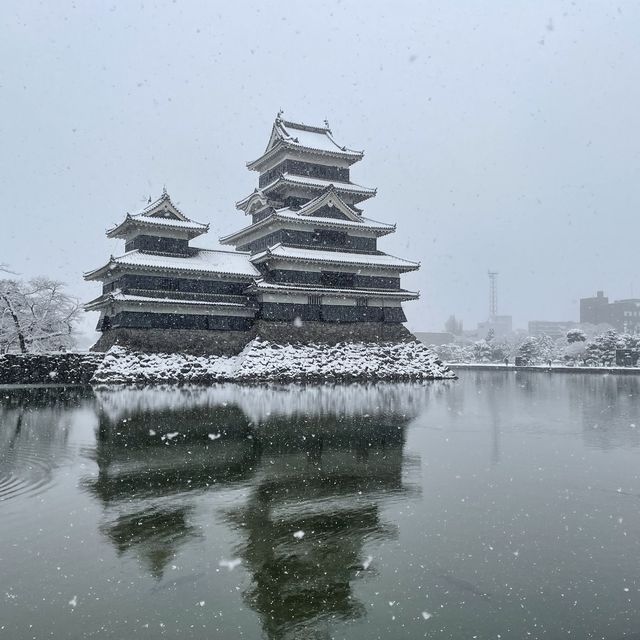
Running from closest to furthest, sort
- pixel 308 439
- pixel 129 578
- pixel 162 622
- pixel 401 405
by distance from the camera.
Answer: pixel 162 622 → pixel 129 578 → pixel 308 439 → pixel 401 405

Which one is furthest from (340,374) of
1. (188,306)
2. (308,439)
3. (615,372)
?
(615,372)

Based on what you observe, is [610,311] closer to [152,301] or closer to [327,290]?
[327,290]

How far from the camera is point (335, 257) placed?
3681cm

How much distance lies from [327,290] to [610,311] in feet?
336

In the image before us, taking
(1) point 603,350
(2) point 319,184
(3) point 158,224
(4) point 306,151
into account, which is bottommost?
(1) point 603,350

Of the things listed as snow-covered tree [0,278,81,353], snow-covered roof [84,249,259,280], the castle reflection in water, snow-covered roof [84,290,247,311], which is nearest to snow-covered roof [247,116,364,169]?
snow-covered roof [84,249,259,280]

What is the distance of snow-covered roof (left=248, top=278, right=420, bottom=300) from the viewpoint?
113 ft

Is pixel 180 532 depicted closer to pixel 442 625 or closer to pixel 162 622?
pixel 162 622

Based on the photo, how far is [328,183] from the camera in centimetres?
3944

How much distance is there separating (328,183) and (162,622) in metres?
37.1

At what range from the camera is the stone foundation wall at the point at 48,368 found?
30172 millimetres

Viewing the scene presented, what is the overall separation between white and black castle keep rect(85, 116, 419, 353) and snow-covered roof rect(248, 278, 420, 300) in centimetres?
7

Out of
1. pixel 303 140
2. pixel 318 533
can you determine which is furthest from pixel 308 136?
pixel 318 533

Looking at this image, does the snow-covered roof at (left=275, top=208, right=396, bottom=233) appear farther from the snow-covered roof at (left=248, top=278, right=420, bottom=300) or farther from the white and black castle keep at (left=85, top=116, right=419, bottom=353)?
the snow-covered roof at (left=248, top=278, right=420, bottom=300)
